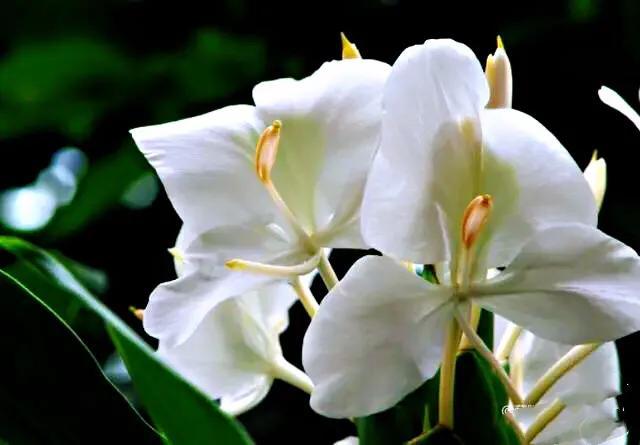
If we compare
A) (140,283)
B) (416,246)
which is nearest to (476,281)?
(416,246)

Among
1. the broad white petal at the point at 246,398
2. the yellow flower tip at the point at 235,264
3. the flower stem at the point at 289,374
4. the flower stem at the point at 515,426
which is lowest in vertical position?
the broad white petal at the point at 246,398

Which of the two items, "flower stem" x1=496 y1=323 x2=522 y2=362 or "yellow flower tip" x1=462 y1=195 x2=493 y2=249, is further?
"flower stem" x1=496 y1=323 x2=522 y2=362

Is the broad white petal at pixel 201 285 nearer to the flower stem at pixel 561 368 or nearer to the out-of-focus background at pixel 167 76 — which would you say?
the flower stem at pixel 561 368

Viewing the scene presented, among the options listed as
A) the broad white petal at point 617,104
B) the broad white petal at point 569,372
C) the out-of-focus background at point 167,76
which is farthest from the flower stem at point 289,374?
the out-of-focus background at point 167,76

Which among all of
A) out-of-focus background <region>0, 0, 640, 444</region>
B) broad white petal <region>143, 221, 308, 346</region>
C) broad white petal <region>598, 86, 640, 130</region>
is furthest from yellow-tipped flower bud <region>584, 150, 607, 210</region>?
out-of-focus background <region>0, 0, 640, 444</region>

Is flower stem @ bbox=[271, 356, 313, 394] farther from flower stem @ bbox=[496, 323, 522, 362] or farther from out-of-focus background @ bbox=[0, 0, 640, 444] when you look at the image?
out-of-focus background @ bbox=[0, 0, 640, 444]

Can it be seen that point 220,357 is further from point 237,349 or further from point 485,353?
point 485,353
